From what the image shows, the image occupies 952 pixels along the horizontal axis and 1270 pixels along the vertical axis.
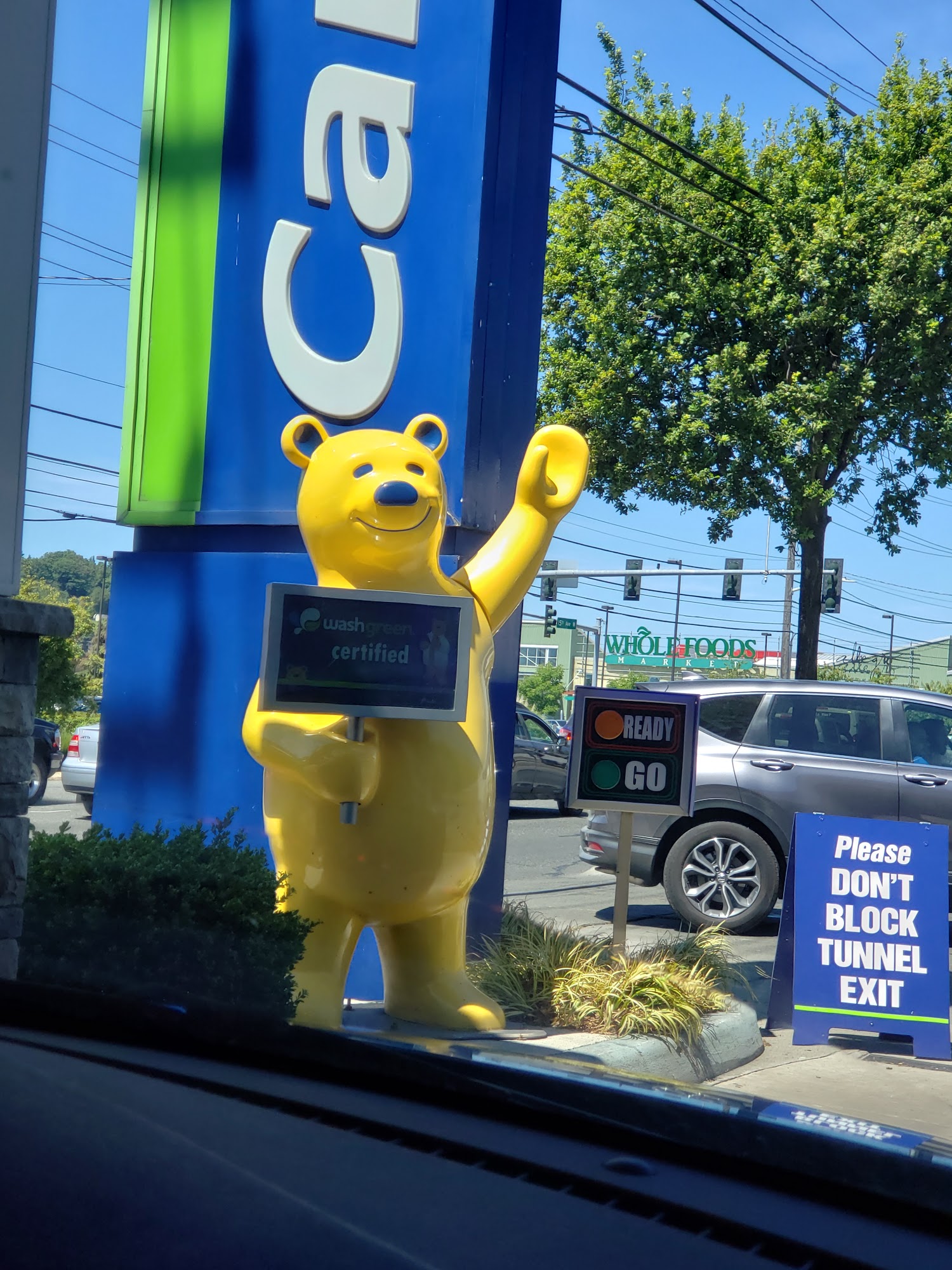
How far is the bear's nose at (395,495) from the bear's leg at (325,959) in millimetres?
1415

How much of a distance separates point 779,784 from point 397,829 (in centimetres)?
519

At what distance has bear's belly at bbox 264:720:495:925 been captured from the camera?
4.14 m

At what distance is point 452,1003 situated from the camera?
4.54 m

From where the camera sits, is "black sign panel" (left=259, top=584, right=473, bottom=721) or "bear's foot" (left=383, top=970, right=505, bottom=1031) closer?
"black sign panel" (left=259, top=584, right=473, bottom=721)

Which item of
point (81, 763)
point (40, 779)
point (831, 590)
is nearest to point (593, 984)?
point (81, 763)

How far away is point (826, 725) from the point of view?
895 centimetres

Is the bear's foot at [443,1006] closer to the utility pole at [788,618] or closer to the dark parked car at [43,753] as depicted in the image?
the dark parked car at [43,753]

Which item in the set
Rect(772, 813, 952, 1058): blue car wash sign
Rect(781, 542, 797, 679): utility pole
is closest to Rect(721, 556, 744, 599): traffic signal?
Rect(781, 542, 797, 679): utility pole

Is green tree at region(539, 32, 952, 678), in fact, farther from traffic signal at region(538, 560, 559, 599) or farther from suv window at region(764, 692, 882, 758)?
traffic signal at region(538, 560, 559, 599)

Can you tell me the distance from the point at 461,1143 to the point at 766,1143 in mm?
435

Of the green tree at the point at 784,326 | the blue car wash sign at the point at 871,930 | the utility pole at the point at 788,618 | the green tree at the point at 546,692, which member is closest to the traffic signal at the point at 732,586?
the utility pole at the point at 788,618

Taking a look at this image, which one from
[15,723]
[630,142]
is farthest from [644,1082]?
[630,142]

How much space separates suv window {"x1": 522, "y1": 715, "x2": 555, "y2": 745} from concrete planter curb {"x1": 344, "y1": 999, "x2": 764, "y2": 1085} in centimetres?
1210

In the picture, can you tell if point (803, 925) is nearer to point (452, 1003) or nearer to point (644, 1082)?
point (452, 1003)
